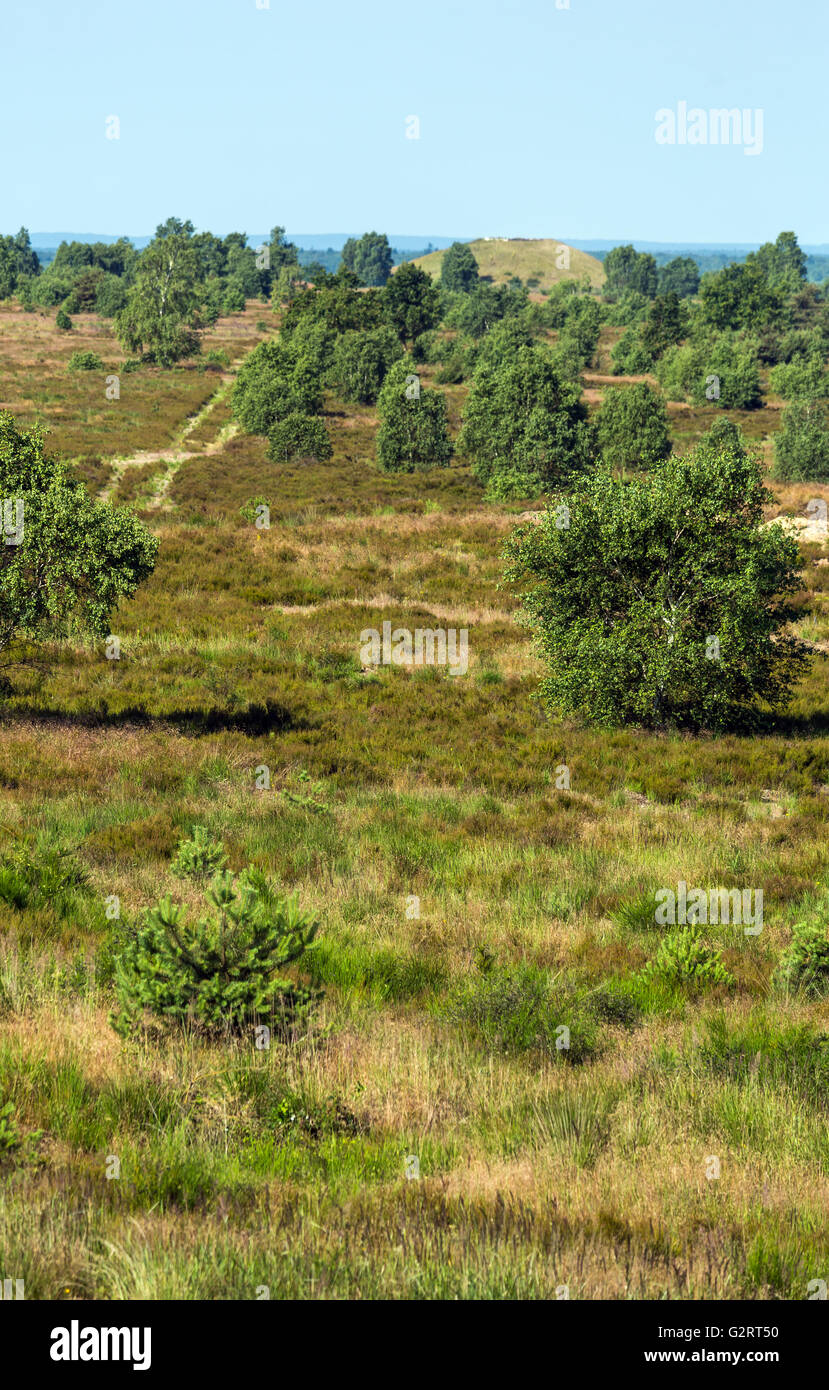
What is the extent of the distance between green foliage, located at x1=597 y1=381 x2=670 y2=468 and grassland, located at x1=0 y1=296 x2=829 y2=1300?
125 ft

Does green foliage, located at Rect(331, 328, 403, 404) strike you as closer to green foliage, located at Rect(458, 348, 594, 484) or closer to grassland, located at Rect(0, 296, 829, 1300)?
green foliage, located at Rect(458, 348, 594, 484)

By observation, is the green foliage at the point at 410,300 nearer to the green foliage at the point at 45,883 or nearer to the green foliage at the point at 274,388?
the green foliage at the point at 274,388

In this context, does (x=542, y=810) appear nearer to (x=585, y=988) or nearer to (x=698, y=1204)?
(x=585, y=988)

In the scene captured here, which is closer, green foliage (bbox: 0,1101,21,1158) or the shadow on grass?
green foliage (bbox: 0,1101,21,1158)

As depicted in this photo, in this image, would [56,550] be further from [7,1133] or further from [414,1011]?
[7,1133]

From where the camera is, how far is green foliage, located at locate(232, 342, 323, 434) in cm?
5984

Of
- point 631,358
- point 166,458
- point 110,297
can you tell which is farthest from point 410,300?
point 166,458

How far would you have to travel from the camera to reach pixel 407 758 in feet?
55.1

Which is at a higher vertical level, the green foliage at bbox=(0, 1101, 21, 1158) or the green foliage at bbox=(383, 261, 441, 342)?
the green foliage at bbox=(383, 261, 441, 342)

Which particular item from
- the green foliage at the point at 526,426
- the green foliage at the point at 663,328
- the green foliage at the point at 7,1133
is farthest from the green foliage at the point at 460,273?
the green foliage at the point at 7,1133

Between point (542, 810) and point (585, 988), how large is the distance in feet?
22.6

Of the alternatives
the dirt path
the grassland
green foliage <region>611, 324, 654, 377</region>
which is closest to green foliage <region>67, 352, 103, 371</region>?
the dirt path

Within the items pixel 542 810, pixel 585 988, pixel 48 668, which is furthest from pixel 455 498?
pixel 585 988

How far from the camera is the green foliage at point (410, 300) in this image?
10125cm
